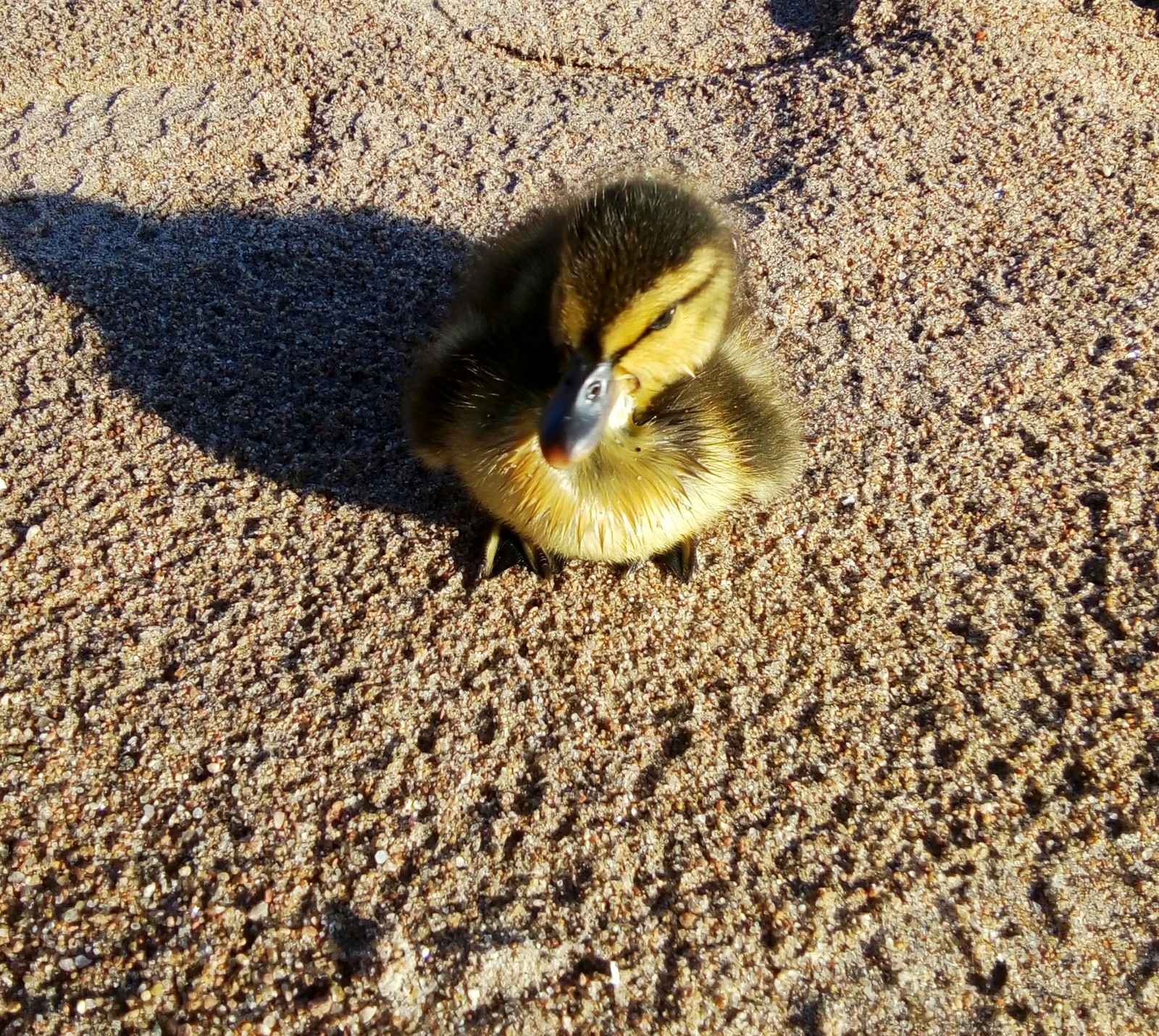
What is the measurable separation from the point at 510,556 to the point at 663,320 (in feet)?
1.82

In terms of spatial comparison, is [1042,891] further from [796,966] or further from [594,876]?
[594,876]

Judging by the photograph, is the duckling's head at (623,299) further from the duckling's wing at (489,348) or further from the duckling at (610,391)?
the duckling's wing at (489,348)

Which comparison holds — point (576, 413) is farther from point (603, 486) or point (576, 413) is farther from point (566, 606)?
point (566, 606)

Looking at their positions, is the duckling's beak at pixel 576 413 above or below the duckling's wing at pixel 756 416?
above

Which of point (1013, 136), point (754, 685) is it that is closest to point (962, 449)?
point (754, 685)

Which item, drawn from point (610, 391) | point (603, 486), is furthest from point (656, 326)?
point (603, 486)

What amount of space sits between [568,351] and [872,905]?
0.88 metres

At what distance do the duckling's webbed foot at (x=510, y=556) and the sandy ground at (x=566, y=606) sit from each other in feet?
0.11

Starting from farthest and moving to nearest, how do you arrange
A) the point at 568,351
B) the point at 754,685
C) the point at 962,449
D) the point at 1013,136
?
the point at 1013,136
the point at 962,449
the point at 754,685
the point at 568,351

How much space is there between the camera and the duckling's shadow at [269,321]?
6.49 feet

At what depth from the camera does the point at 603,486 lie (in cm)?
165

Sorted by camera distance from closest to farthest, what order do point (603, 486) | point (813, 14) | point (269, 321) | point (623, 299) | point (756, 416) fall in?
point (623, 299) → point (603, 486) → point (756, 416) → point (269, 321) → point (813, 14)

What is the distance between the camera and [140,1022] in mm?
1222

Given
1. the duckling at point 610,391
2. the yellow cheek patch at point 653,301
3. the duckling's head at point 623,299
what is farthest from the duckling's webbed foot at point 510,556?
the yellow cheek patch at point 653,301
